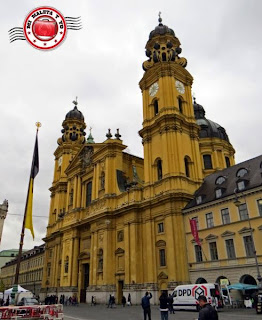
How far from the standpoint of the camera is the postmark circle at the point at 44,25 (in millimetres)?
11768

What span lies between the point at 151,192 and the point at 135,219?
3.82 meters

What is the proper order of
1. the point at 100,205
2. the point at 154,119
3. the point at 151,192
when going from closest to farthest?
the point at 151,192
the point at 154,119
the point at 100,205

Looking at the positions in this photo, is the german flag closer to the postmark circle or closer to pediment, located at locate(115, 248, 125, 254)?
the postmark circle

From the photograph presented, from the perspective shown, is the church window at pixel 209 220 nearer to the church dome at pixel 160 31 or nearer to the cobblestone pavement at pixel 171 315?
the cobblestone pavement at pixel 171 315

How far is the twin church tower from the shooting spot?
3422 cm

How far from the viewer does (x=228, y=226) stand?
2888 cm

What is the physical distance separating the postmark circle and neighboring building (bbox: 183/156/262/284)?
1932 cm

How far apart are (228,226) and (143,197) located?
40.4ft

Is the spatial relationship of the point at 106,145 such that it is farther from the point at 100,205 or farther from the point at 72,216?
the point at 72,216

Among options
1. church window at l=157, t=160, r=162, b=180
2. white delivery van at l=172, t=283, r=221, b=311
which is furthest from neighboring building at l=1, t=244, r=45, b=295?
white delivery van at l=172, t=283, r=221, b=311

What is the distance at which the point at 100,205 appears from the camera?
144ft

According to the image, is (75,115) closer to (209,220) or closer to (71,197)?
(71,197)

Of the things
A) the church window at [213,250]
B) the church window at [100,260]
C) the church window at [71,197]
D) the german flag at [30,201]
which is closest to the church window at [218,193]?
the church window at [213,250]

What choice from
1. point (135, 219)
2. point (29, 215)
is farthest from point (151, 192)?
point (29, 215)
